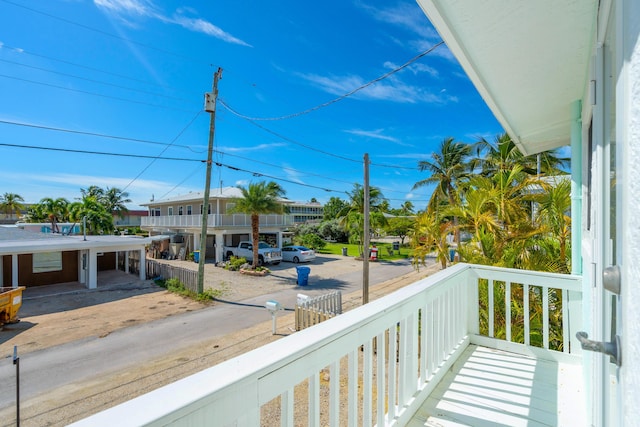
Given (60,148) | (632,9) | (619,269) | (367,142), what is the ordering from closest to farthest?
(632,9) → (619,269) → (60,148) → (367,142)

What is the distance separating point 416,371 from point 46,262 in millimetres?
15977

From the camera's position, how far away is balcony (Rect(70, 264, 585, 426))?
80 cm

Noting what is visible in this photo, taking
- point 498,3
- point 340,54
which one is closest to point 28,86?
point 340,54

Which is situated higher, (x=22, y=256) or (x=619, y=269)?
(x=619, y=269)

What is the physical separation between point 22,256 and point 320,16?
46.7 ft

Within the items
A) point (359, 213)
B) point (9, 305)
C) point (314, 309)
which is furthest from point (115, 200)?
point (314, 309)

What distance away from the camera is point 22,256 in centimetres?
1180

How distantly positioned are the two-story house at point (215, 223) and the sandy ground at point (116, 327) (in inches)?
143

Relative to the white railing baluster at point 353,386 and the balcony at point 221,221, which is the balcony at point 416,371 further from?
the balcony at point 221,221

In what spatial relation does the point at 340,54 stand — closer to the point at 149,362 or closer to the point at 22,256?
the point at 149,362

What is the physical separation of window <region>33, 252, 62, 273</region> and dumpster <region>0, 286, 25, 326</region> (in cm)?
535

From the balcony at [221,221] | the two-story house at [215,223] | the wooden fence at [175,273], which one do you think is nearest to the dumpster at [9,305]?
the wooden fence at [175,273]

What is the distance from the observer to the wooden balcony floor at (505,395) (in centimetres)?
204

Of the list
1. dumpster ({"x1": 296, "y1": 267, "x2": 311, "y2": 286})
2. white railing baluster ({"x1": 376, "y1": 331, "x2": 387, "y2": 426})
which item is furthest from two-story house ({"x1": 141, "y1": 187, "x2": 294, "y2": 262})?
white railing baluster ({"x1": 376, "y1": 331, "x2": 387, "y2": 426})
